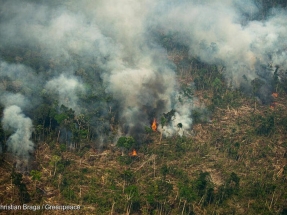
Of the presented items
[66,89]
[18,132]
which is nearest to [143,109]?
[66,89]

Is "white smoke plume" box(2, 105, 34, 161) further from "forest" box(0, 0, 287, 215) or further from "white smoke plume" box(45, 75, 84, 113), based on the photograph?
"white smoke plume" box(45, 75, 84, 113)

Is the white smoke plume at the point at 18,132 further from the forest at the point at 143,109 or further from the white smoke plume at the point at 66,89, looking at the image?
the white smoke plume at the point at 66,89

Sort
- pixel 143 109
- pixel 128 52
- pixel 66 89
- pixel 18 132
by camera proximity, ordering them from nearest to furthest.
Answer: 1. pixel 18 132
2. pixel 143 109
3. pixel 66 89
4. pixel 128 52

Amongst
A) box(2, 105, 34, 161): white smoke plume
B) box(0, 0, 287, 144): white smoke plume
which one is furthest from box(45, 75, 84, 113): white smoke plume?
box(2, 105, 34, 161): white smoke plume

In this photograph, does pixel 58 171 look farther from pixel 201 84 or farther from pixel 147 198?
pixel 201 84

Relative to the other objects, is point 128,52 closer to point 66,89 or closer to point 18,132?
point 66,89
